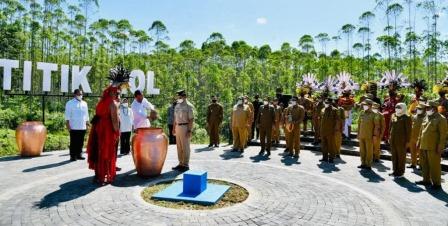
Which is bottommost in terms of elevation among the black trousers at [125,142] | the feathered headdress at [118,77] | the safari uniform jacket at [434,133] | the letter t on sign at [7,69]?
the black trousers at [125,142]

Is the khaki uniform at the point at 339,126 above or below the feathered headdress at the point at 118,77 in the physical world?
below

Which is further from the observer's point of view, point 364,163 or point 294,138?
point 294,138

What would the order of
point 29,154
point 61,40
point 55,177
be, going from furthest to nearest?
point 61,40
point 29,154
point 55,177

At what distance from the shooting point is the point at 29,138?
32.2 ft

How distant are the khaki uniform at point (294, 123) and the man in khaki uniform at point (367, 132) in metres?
1.95

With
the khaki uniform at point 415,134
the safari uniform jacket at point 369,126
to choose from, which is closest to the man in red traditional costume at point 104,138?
the safari uniform jacket at point 369,126

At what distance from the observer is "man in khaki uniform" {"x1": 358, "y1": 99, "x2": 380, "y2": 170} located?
898cm

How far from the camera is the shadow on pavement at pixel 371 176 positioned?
777 centimetres

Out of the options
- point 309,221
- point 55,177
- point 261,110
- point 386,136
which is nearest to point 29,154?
point 55,177

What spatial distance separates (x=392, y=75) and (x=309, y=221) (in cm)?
1170

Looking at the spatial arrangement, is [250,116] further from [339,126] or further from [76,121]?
[76,121]

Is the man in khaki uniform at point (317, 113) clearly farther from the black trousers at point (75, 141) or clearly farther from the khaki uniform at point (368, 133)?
the black trousers at point (75, 141)

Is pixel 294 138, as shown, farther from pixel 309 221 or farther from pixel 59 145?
pixel 59 145

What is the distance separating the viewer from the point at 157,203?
5.64 metres
